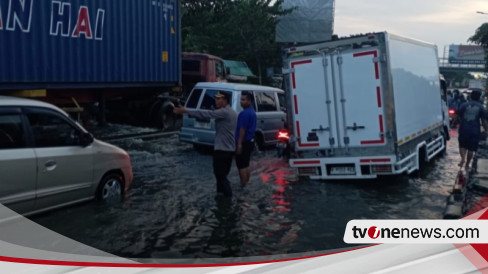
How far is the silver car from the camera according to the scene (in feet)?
17.2

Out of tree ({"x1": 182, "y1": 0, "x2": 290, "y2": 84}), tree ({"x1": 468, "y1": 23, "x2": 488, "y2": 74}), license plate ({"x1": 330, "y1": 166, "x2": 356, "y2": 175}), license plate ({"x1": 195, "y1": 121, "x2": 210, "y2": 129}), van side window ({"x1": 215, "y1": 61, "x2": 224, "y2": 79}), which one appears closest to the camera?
tree ({"x1": 468, "y1": 23, "x2": 488, "y2": 74})

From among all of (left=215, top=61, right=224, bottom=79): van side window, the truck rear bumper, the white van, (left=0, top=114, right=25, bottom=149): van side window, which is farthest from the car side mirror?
(left=215, top=61, right=224, bottom=79): van side window

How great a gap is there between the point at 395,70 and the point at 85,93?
6.85 meters

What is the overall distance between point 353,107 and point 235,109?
150 inches

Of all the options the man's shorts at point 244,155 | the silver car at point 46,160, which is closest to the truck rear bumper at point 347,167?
the man's shorts at point 244,155

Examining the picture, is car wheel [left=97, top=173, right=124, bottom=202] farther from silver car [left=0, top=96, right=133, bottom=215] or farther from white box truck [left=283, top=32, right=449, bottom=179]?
white box truck [left=283, top=32, right=449, bottom=179]

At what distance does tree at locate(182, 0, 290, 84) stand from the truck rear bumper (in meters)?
19.4

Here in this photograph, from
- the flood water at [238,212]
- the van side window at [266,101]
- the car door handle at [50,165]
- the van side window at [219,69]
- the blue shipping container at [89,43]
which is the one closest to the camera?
the flood water at [238,212]

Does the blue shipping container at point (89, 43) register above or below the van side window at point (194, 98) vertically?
above

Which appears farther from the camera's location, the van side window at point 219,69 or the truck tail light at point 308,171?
the van side window at point 219,69

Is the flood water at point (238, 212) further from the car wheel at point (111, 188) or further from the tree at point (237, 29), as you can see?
the tree at point (237, 29)

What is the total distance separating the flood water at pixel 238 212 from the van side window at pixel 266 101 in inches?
103

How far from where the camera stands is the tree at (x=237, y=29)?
1105 inches

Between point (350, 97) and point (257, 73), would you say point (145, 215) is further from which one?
point (257, 73)
